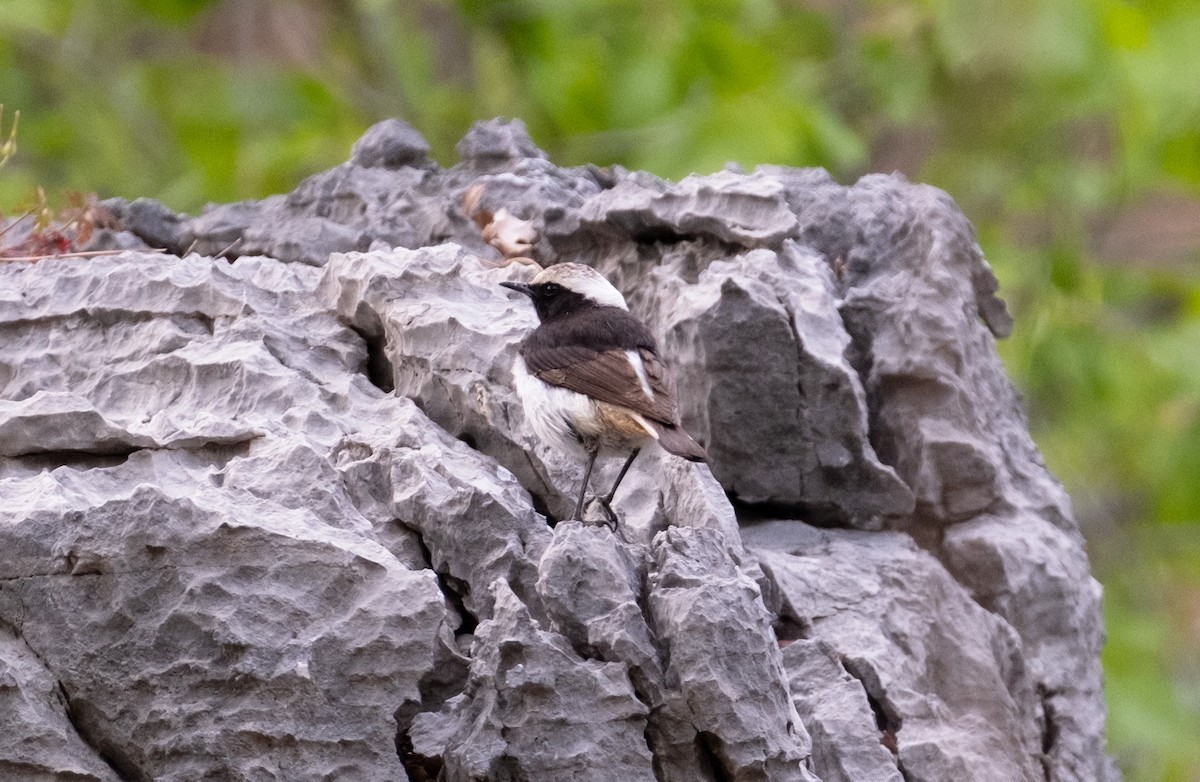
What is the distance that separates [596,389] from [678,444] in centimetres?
48

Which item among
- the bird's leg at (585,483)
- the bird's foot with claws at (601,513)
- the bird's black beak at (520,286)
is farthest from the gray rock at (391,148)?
the bird's foot with claws at (601,513)

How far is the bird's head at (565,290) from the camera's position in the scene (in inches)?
208

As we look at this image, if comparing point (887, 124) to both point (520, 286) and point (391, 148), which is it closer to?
point (391, 148)

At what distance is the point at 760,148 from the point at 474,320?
524 centimetres

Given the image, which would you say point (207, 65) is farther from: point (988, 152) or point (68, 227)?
point (68, 227)

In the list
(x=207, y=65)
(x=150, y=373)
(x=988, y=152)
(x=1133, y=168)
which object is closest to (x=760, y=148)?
(x=988, y=152)

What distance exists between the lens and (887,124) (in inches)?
595

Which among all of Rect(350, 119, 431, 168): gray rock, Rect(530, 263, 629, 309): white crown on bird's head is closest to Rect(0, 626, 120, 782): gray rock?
Rect(530, 263, 629, 309): white crown on bird's head

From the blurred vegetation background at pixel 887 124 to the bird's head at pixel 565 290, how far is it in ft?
13.9

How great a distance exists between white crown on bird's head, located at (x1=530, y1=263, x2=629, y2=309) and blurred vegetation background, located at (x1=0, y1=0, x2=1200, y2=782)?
→ 13.8 ft

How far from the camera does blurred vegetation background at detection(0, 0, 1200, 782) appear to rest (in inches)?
422

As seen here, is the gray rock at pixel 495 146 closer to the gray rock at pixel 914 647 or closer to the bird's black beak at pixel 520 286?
the bird's black beak at pixel 520 286

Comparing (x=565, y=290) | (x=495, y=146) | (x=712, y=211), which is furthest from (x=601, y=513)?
(x=495, y=146)

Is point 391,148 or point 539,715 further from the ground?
point 391,148
